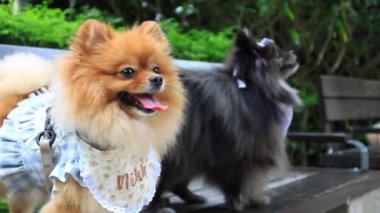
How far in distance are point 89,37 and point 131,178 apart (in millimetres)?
513

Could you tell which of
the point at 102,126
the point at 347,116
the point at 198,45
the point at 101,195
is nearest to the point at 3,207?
the point at 101,195

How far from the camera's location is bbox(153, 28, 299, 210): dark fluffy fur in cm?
310

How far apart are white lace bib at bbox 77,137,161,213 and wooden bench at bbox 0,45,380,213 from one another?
30.0 inches

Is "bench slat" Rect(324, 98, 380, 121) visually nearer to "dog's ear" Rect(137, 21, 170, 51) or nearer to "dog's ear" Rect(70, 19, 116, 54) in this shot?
"dog's ear" Rect(137, 21, 170, 51)

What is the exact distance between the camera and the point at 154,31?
7.56 ft

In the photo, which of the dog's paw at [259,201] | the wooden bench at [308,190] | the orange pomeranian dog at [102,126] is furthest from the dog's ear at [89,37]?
the dog's paw at [259,201]

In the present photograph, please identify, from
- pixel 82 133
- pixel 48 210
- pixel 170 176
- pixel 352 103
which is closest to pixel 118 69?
pixel 82 133

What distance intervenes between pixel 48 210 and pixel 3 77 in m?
0.66

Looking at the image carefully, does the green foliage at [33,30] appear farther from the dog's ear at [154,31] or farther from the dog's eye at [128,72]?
the dog's eye at [128,72]

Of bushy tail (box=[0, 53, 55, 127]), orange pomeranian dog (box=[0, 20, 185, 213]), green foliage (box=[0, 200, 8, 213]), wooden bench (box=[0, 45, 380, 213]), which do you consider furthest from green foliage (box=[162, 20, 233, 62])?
orange pomeranian dog (box=[0, 20, 185, 213])

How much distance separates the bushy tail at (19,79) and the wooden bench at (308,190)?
0.76 feet

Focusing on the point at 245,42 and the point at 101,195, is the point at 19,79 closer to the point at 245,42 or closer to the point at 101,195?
the point at 101,195

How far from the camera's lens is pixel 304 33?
22.1 ft

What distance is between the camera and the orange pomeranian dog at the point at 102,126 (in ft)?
6.78
